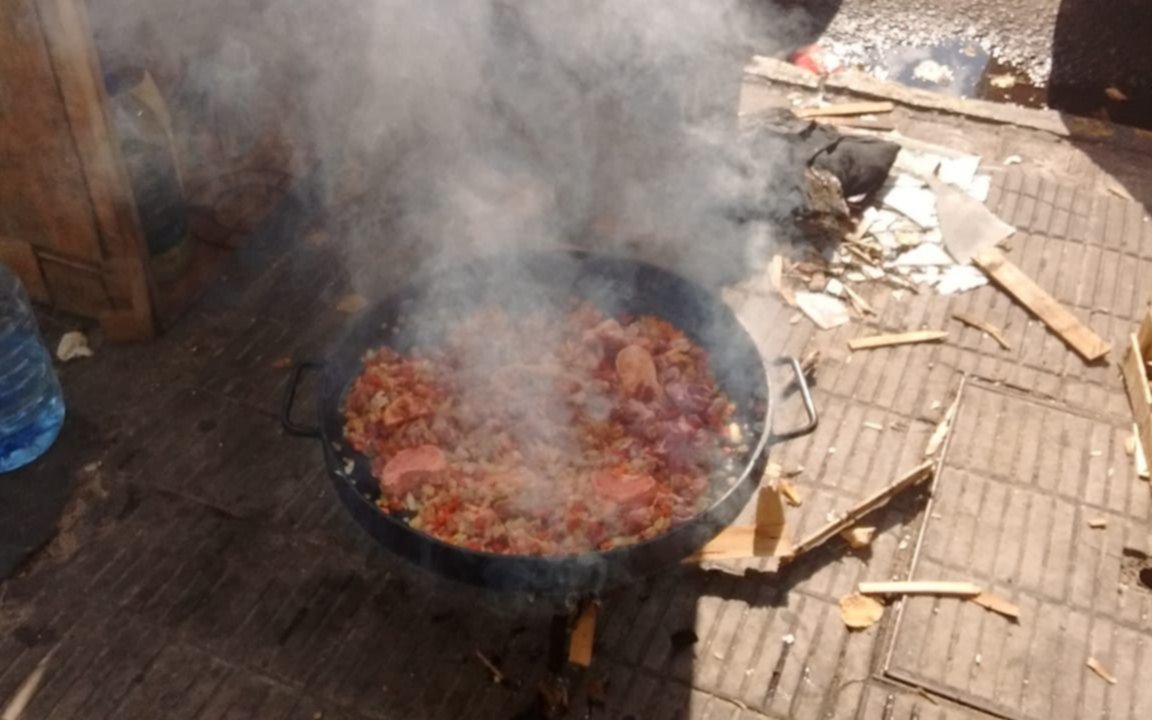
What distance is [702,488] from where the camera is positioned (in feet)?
11.4

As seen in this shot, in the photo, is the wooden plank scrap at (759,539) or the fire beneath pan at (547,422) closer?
the fire beneath pan at (547,422)

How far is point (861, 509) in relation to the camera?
13.5ft

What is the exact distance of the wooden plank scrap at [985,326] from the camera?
194 inches

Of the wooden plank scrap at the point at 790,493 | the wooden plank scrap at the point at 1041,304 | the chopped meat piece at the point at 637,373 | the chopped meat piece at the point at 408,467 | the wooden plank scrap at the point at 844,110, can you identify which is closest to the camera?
the chopped meat piece at the point at 408,467

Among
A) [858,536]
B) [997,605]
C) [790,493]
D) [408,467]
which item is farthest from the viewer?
[790,493]

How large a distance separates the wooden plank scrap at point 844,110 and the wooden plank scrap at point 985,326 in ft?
5.51

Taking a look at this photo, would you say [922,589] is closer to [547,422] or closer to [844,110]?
[547,422]

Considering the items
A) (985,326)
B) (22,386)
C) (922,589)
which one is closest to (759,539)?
(922,589)

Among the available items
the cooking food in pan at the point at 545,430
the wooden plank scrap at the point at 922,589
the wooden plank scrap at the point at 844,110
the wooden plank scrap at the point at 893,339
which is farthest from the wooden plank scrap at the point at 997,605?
the wooden plank scrap at the point at 844,110

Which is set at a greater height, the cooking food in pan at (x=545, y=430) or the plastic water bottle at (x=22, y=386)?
the cooking food in pan at (x=545, y=430)

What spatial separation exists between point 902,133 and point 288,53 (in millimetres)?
3290

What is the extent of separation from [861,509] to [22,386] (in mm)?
3218

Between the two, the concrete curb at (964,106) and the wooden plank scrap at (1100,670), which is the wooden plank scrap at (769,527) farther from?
the concrete curb at (964,106)

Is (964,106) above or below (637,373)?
below
